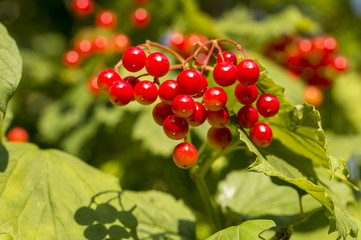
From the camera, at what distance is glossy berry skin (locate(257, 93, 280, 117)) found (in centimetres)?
141

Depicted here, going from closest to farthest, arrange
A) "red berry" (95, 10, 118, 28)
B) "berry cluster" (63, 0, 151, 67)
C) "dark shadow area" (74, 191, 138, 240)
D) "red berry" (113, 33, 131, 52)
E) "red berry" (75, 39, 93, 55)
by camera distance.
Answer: "dark shadow area" (74, 191, 138, 240) < "red berry" (113, 33, 131, 52) < "berry cluster" (63, 0, 151, 67) < "red berry" (75, 39, 93, 55) < "red berry" (95, 10, 118, 28)

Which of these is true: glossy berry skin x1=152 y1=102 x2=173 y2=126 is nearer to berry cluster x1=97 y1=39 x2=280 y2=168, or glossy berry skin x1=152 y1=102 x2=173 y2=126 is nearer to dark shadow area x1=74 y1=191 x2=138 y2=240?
berry cluster x1=97 y1=39 x2=280 y2=168

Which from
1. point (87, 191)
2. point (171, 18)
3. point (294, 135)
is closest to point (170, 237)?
point (87, 191)

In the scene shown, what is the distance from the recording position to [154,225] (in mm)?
1826

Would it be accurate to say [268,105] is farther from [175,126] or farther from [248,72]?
[175,126]

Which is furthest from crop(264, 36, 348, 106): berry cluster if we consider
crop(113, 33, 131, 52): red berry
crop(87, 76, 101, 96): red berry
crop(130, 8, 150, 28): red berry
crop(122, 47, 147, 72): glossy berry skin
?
crop(122, 47, 147, 72): glossy berry skin

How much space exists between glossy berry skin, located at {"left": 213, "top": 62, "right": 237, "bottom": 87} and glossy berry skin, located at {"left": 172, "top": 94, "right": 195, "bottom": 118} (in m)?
0.12

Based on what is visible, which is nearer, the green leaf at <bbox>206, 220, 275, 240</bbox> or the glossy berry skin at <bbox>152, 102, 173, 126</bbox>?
the green leaf at <bbox>206, 220, 275, 240</bbox>

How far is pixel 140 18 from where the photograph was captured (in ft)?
11.4

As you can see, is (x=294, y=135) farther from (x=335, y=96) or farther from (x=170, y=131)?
(x=335, y=96)

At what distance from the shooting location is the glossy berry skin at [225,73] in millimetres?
1349

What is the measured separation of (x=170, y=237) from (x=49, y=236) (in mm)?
509

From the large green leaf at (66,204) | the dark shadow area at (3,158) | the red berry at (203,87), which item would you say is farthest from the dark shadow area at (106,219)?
the red berry at (203,87)

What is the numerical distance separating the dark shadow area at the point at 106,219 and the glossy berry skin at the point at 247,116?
571mm
